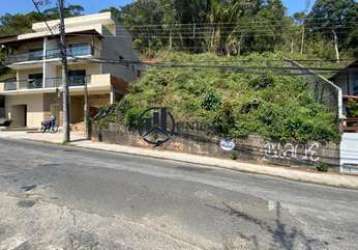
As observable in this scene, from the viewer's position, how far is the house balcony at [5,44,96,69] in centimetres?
3086

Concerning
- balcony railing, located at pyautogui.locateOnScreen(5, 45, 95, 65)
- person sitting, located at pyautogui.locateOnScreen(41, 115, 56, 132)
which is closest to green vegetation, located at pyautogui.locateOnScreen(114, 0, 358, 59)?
balcony railing, located at pyautogui.locateOnScreen(5, 45, 95, 65)

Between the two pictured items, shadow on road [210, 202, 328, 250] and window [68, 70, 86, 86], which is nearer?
shadow on road [210, 202, 328, 250]

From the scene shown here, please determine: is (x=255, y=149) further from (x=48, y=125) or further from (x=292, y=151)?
(x=48, y=125)

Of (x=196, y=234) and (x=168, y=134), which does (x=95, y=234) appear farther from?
(x=168, y=134)

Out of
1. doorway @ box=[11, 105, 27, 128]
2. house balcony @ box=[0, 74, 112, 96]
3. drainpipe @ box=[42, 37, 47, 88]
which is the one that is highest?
drainpipe @ box=[42, 37, 47, 88]

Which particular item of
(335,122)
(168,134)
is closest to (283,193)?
(335,122)

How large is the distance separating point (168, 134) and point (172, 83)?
7621mm

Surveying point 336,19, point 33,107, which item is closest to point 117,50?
point 33,107

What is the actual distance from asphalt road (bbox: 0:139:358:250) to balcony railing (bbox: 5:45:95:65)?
20425 mm

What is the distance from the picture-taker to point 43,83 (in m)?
31.6

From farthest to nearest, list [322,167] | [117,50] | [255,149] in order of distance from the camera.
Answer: [117,50] → [255,149] → [322,167]

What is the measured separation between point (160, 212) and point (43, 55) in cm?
2853

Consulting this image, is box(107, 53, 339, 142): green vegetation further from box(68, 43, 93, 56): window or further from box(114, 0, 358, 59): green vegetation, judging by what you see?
box(114, 0, 358, 59): green vegetation

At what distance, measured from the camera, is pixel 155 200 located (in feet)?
27.1
